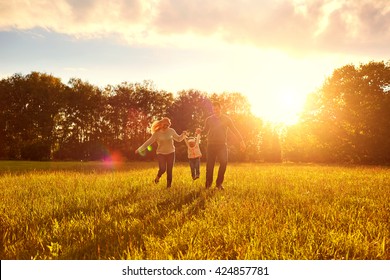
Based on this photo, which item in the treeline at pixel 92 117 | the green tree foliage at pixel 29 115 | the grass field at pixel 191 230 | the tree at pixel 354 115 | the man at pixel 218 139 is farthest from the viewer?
the treeline at pixel 92 117

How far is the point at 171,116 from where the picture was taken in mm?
52812

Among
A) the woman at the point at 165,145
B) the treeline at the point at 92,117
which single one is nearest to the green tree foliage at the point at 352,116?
the treeline at the point at 92,117

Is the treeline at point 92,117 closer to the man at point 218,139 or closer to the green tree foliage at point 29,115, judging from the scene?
the green tree foliage at point 29,115

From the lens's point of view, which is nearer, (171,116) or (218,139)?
(218,139)

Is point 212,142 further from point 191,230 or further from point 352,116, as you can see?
point 352,116

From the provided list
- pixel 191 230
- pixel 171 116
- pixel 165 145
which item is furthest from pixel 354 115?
pixel 191 230

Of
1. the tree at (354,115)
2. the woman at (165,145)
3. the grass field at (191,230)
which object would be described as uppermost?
the tree at (354,115)

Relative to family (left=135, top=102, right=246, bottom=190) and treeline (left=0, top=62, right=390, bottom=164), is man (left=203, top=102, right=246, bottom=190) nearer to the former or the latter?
family (left=135, top=102, right=246, bottom=190)

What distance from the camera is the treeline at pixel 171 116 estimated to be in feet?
114

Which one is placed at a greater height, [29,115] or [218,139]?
[29,115]
